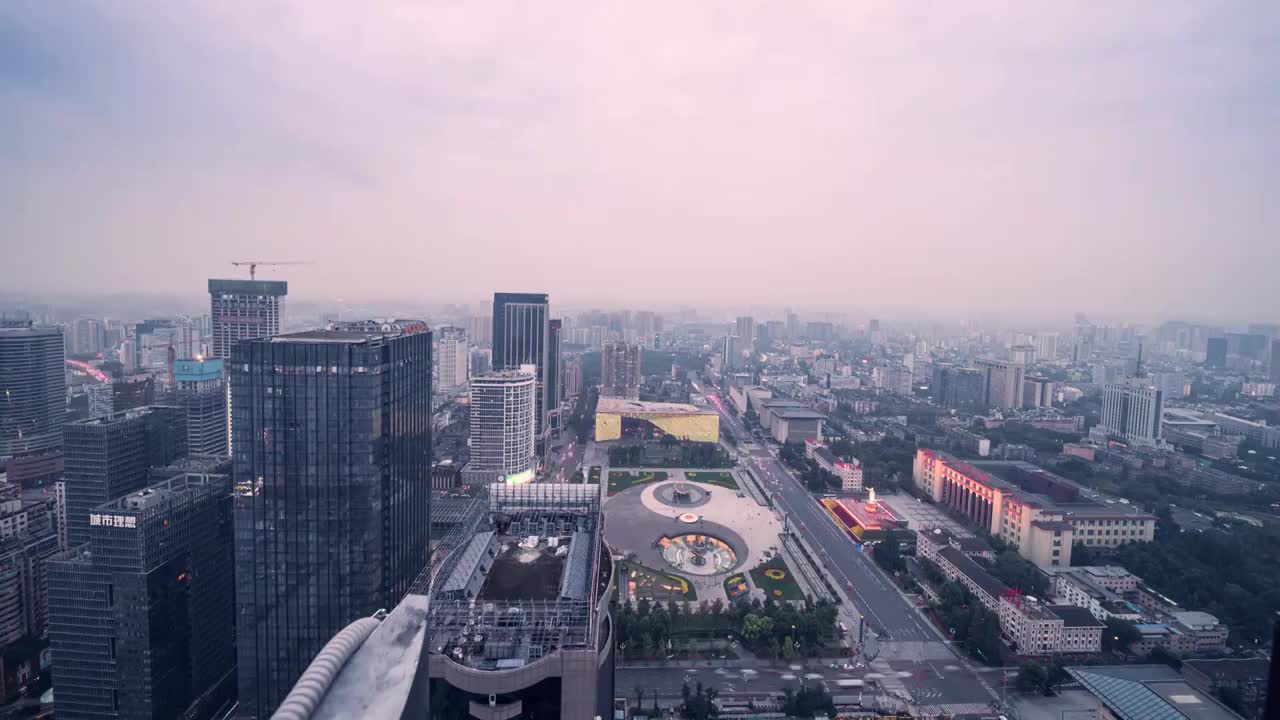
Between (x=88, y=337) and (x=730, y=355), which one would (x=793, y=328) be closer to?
(x=730, y=355)

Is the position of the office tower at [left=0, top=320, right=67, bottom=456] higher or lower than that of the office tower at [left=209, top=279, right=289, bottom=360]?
lower

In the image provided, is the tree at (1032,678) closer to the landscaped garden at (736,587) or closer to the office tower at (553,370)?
the landscaped garden at (736,587)

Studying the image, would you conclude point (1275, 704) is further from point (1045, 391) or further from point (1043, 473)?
point (1045, 391)

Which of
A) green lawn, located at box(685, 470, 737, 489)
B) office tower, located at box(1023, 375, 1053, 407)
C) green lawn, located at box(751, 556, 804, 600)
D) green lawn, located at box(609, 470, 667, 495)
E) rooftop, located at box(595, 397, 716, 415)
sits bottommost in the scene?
green lawn, located at box(751, 556, 804, 600)

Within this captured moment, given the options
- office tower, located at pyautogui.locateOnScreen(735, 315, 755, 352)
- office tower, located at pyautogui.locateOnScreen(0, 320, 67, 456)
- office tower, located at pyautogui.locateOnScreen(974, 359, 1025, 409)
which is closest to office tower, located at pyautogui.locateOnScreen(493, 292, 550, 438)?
office tower, located at pyautogui.locateOnScreen(0, 320, 67, 456)

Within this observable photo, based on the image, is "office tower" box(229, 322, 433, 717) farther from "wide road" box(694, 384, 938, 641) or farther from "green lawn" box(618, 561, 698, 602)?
"wide road" box(694, 384, 938, 641)

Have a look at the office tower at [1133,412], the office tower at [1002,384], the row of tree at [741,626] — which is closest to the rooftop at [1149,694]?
the row of tree at [741,626]
